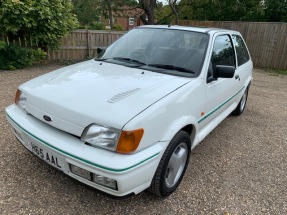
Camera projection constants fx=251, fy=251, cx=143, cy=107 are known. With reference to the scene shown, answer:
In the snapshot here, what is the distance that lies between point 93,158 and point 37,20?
7038 mm

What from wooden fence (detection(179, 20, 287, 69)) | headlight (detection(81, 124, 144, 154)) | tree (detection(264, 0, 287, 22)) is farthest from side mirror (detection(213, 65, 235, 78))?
tree (detection(264, 0, 287, 22))

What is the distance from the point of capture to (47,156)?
7.32 feet

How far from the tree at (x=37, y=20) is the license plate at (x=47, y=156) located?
609cm

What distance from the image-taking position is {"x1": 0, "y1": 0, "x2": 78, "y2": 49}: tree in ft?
23.2

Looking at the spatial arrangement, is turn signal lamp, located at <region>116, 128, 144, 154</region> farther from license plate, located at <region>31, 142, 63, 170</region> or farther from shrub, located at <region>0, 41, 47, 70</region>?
shrub, located at <region>0, 41, 47, 70</region>

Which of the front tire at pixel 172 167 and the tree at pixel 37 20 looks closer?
the front tire at pixel 172 167

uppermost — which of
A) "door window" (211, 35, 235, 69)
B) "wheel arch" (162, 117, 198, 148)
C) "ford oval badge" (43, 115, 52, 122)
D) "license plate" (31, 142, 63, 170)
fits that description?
"door window" (211, 35, 235, 69)

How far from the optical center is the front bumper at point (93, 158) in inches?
75.3

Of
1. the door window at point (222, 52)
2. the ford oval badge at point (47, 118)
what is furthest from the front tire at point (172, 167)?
the door window at point (222, 52)

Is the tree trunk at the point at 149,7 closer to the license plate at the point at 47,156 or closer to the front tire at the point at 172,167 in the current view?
the front tire at the point at 172,167

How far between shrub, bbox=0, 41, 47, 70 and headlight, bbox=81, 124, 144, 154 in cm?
661

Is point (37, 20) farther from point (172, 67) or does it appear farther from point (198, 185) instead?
point (198, 185)

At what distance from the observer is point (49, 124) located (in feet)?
7.54

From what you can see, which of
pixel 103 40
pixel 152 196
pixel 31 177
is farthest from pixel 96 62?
pixel 103 40
